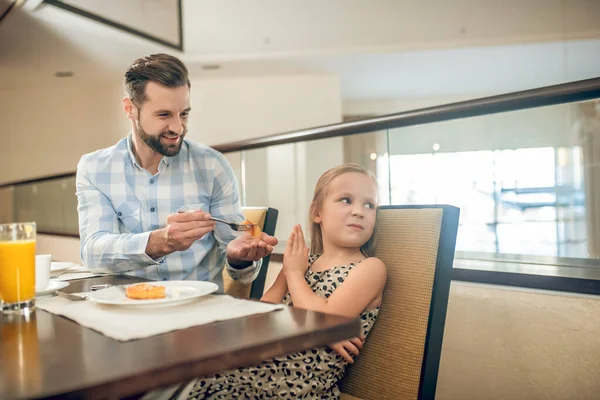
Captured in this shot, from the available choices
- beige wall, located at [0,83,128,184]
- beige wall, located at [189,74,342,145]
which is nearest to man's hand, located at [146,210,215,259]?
beige wall, located at [189,74,342,145]

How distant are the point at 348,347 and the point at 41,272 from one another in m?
0.68

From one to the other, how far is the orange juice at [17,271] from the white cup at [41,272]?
13 centimetres

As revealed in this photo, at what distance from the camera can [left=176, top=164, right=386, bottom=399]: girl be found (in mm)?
1161

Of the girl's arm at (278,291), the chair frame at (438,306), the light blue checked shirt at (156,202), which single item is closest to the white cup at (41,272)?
the light blue checked shirt at (156,202)

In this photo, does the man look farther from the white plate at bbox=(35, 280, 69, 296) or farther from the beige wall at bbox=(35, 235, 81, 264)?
the beige wall at bbox=(35, 235, 81, 264)

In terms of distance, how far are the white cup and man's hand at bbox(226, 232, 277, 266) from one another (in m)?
0.47

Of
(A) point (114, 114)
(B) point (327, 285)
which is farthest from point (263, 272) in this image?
(A) point (114, 114)

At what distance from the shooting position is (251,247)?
4.66 ft

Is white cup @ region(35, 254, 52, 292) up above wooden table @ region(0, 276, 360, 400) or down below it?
above

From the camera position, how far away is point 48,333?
2.67ft

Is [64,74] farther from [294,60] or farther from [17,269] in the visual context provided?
[17,269]

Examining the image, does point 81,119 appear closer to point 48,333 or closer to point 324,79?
point 324,79

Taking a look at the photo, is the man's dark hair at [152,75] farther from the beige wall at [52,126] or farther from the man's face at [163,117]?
the beige wall at [52,126]

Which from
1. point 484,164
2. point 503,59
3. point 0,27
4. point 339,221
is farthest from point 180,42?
point 339,221
